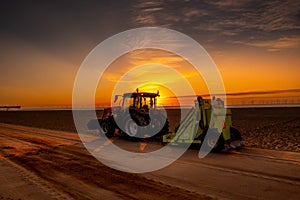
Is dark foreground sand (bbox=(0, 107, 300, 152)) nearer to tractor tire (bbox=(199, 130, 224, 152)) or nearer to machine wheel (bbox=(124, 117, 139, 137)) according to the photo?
tractor tire (bbox=(199, 130, 224, 152))

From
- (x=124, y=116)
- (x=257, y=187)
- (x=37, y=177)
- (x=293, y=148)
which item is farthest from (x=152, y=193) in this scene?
(x=124, y=116)

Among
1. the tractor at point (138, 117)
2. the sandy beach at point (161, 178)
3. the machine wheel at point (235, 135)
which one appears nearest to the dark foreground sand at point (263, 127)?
the machine wheel at point (235, 135)

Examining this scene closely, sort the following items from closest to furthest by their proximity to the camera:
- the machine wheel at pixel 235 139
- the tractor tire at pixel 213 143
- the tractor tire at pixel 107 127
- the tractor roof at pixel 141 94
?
the tractor tire at pixel 213 143, the machine wheel at pixel 235 139, the tractor roof at pixel 141 94, the tractor tire at pixel 107 127

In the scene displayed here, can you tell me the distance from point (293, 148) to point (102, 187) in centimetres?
797

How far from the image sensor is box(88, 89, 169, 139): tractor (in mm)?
13312

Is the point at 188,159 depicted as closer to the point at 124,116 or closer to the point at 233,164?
the point at 233,164

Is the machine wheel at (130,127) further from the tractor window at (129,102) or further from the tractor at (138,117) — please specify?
the tractor window at (129,102)

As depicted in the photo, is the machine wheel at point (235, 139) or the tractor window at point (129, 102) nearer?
the machine wheel at point (235, 139)

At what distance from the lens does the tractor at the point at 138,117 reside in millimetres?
13312

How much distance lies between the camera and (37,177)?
669 cm

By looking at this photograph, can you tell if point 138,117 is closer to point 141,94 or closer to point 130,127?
point 130,127

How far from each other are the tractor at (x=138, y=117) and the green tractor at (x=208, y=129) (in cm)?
292

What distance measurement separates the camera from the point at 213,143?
990cm

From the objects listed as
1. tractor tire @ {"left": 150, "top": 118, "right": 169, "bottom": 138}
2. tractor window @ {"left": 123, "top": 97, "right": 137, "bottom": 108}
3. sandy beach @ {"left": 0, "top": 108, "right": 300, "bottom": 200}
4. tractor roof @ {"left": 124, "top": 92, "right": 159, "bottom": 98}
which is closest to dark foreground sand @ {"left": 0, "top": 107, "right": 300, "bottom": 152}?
sandy beach @ {"left": 0, "top": 108, "right": 300, "bottom": 200}
